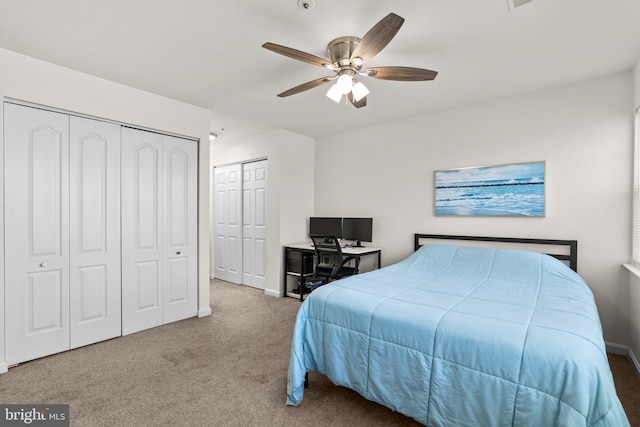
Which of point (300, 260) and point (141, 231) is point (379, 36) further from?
point (300, 260)

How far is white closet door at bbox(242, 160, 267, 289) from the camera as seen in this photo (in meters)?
5.04

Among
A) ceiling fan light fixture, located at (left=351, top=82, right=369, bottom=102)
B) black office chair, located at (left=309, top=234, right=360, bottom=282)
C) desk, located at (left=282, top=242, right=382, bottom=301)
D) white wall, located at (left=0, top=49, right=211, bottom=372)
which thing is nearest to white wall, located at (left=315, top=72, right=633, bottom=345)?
desk, located at (left=282, top=242, right=382, bottom=301)

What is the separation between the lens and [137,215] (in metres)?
3.30

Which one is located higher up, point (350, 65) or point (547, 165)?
point (350, 65)

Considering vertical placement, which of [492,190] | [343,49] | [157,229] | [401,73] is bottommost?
[157,229]

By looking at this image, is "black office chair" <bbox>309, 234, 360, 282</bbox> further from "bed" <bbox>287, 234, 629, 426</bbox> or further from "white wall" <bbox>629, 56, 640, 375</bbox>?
"white wall" <bbox>629, 56, 640, 375</bbox>

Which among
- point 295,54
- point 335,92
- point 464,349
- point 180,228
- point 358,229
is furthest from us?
point 358,229

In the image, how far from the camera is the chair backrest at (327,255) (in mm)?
3938

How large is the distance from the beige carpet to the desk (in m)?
1.27

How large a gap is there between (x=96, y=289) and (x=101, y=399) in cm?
122

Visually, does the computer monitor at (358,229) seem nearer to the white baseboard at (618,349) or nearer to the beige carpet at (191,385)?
the beige carpet at (191,385)

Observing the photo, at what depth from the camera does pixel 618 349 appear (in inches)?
113

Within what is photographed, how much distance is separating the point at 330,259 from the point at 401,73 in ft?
8.09

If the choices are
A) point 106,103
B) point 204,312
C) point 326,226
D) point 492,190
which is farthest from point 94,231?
point 492,190
